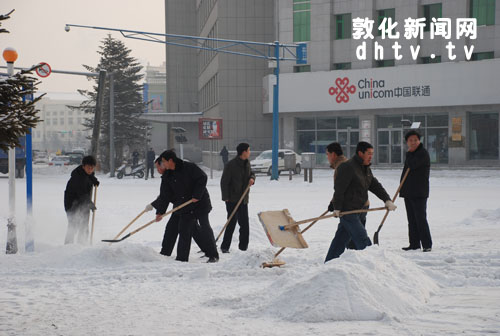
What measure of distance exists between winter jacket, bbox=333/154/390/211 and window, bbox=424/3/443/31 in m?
34.3

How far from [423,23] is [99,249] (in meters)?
34.4

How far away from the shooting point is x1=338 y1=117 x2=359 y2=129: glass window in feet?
139

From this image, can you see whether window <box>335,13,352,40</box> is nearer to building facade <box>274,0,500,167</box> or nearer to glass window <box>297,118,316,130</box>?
building facade <box>274,0,500,167</box>


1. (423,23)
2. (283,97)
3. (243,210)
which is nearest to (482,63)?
(423,23)

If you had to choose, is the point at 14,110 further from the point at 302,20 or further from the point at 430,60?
the point at 302,20

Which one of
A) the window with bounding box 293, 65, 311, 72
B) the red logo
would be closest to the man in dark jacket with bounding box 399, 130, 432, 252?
the red logo

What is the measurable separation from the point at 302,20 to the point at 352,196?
37015 millimetres

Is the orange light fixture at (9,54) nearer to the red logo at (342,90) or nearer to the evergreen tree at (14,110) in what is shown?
the evergreen tree at (14,110)

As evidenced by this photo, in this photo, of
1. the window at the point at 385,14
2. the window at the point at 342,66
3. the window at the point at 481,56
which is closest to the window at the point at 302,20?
the window at the point at 342,66

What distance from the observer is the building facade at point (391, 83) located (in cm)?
3853

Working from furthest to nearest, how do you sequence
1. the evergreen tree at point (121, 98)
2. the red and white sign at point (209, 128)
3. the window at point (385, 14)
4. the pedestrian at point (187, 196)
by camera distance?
1. the evergreen tree at point (121, 98)
2. the window at point (385, 14)
3. the red and white sign at point (209, 128)
4. the pedestrian at point (187, 196)

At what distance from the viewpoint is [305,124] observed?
43875 mm

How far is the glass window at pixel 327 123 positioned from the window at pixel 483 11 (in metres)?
10.1

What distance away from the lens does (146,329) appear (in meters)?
5.72
